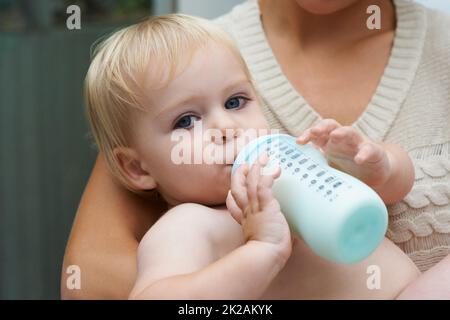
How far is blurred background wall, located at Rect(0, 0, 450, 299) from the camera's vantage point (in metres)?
2.26

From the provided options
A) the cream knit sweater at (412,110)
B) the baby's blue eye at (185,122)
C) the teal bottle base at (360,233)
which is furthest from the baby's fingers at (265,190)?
the cream knit sweater at (412,110)

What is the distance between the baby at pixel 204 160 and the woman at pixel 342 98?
0.26 feet

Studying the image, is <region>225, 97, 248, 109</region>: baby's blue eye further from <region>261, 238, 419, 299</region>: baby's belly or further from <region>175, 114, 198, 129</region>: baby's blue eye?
<region>261, 238, 419, 299</region>: baby's belly

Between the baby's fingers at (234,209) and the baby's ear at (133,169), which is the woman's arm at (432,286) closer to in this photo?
the baby's fingers at (234,209)

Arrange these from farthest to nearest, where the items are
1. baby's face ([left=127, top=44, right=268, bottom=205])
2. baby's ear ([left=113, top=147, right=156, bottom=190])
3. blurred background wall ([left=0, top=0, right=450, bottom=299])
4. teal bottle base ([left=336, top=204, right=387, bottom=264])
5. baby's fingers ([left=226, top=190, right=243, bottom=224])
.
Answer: blurred background wall ([left=0, top=0, right=450, bottom=299]) < baby's ear ([left=113, top=147, right=156, bottom=190]) < baby's face ([left=127, top=44, right=268, bottom=205]) < baby's fingers ([left=226, top=190, right=243, bottom=224]) < teal bottle base ([left=336, top=204, right=387, bottom=264])

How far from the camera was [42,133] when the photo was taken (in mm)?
2289

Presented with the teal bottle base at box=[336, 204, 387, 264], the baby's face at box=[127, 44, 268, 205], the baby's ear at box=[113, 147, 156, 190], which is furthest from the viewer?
the baby's ear at box=[113, 147, 156, 190]

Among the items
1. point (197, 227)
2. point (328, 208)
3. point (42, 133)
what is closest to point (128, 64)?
point (197, 227)

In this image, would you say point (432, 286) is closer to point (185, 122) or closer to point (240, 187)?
point (240, 187)

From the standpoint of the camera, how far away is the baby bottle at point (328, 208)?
78 centimetres

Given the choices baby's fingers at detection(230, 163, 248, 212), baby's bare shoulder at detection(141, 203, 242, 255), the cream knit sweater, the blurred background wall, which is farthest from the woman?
the blurred background wall

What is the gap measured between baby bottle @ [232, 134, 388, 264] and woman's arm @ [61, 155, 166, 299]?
0.29 m

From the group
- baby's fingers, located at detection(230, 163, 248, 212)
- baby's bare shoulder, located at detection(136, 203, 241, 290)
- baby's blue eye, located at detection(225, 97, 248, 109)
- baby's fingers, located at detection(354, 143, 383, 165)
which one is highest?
baby's blue eye, located at detection(225, 97, 248, 109)

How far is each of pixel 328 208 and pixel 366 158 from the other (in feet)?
0.52
